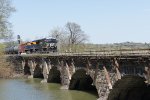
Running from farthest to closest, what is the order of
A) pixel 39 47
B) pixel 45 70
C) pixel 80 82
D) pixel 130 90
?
pixel 39 47 → pixel 45 70 → pixel 80 82 → pixel 130 90

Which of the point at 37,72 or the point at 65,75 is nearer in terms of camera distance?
the point at 65,75

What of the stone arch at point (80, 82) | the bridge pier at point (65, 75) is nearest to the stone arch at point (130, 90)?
the stone arch at point (80, 82)

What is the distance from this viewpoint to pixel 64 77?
170 ft

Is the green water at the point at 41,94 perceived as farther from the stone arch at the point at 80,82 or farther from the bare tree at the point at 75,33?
the bare tree at the point at 75,33

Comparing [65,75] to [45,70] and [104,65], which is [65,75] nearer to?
[45,70]

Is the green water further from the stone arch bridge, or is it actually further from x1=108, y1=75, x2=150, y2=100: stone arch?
x1=108, y1=75, x2=150, y2=100: stone arch

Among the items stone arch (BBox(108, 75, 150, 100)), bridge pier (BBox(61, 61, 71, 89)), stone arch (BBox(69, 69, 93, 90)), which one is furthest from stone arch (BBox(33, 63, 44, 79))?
stone arch (BBox(108, 75, 150, 100))

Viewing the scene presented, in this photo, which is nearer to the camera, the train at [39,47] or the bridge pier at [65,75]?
the bridge pier at [65,75]

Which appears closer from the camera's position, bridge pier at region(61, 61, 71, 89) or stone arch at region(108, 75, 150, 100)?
stone arch at region(108, 75, 150, 100)

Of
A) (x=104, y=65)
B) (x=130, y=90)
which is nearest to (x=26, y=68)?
(x=104, y=65)

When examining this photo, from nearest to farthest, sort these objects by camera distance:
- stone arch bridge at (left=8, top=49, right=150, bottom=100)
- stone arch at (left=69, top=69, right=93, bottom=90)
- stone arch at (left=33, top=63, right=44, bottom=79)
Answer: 1. stone arch bridge at (left=8, top=49, right=150, bottom=100)
2. stone arch at (left=69, top=69, right=93, bottom=90)
3. stone arch at (left=33, top=63, right=44, bottom=79)

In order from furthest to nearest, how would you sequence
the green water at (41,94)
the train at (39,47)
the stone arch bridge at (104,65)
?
the train at (39,47)
the green water at (41,94)
the stone arch bridge at (104,65)

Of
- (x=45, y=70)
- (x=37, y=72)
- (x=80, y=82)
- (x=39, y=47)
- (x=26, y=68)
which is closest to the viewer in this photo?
(x=80, y=82)

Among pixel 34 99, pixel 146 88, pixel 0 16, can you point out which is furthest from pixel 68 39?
pixel 146 88
